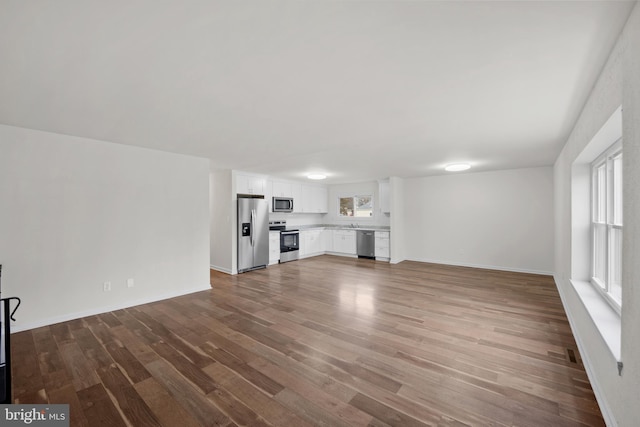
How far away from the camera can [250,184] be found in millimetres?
6414

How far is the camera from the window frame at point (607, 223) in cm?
231

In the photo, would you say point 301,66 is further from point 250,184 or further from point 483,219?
point 483,219

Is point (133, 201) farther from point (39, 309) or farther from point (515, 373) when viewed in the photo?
point (515, 373)

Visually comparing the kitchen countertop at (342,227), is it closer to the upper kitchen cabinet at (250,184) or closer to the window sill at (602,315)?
the upper kitchen cabinet at (250,184)

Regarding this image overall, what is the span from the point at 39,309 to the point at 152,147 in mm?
2485

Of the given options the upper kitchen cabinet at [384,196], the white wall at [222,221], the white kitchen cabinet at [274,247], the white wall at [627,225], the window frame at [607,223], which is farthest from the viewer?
the upper kitchen cabinet at [384,196]

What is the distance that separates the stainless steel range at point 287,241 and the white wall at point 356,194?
1.99 meters

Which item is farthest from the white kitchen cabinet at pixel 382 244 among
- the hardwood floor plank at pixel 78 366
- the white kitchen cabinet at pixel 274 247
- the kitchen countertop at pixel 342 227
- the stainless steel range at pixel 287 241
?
the hardwood floor plank at pixel 78 366

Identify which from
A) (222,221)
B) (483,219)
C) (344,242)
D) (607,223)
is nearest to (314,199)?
(344,242)

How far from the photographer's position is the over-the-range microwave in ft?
23.9

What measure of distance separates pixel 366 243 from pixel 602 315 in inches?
222

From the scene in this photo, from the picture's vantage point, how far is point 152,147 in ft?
12.9

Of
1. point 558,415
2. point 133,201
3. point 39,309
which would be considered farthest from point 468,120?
point 39,309

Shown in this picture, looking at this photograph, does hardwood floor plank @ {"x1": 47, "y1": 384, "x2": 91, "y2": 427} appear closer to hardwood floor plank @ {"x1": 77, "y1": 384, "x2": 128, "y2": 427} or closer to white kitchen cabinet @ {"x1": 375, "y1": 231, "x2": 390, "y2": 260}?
hardwood floor plank @ {"x1": 77, "y1": 384, "x2": 128, "y2": 427}
